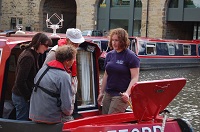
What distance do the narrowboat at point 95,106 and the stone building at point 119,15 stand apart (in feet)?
77.3

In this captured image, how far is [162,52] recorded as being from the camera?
24.3 meters

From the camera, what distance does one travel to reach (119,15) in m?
32.3

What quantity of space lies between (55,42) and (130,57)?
1.33 m

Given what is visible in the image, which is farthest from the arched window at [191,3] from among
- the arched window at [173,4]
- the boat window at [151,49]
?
the boat window at [151,49]

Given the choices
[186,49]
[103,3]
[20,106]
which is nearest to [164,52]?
[186,49]

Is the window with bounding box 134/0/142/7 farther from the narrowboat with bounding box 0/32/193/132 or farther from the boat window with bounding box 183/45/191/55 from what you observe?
the narrowboat with bounding box 0/32/193/132

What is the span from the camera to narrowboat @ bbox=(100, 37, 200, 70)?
23.0 metres

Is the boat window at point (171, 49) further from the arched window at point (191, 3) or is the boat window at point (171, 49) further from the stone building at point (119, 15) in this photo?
the arched window at point (191, 3)

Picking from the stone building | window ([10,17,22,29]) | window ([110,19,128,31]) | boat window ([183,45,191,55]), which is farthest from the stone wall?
window ([10,17,22,29])

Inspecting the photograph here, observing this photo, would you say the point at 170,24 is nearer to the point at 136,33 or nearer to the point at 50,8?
the point at 136,33

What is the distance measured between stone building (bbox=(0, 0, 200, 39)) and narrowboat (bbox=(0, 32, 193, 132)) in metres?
23.6

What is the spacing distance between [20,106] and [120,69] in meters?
1.38

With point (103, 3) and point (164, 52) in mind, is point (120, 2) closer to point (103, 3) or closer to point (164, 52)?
point (103, 3)

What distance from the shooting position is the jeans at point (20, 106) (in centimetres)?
534
